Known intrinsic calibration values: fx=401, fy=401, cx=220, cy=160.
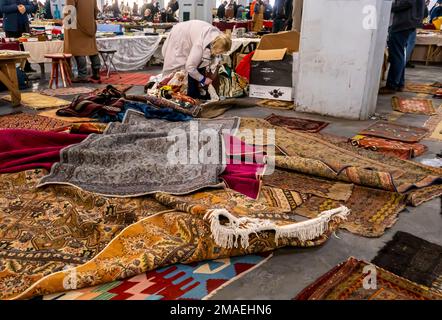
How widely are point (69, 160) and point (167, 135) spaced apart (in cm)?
77

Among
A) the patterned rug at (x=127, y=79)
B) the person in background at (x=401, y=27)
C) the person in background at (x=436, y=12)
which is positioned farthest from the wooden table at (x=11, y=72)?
the person in background at (x=436, y=12)

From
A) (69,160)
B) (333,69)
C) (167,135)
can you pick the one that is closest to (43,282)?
(69,160)

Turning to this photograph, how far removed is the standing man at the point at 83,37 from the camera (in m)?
7.01

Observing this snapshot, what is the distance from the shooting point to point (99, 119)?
4344mm

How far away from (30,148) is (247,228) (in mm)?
1887

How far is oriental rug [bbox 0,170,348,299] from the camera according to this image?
66.1 inches

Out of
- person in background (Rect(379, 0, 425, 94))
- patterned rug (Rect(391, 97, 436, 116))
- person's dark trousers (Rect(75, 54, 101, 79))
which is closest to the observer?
patterned rug (Rect(391, 97, 436, 116))

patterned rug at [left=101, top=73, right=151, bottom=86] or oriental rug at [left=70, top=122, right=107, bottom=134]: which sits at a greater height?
oriental rug at [left=70, top=122, right=107, bottom=134]

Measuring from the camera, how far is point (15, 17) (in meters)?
7.71

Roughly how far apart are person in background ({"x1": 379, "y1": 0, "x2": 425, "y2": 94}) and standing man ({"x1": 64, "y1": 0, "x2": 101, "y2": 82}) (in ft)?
16.8

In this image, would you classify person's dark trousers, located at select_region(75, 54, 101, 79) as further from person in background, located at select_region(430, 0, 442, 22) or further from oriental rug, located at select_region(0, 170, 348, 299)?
person in background, located at select_region(430, 0, 442, 22)

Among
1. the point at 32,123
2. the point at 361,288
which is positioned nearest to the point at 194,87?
the point at 32,123

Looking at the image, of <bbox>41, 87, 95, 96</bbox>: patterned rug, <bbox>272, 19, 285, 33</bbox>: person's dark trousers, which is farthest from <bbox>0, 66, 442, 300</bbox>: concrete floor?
<bbox>272, 19, 285, 33</bbox>: person's dark trousers

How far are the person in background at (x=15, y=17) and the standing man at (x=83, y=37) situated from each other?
1.21 m
